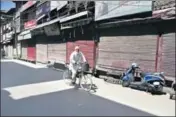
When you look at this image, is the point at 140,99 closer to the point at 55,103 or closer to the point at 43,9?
the point at 55,103

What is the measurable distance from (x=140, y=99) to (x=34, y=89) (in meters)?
4.13

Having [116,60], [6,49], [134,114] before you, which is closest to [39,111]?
[134,114]

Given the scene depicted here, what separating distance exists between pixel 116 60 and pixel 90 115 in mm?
5652

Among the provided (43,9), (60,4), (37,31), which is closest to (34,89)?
(60,4)

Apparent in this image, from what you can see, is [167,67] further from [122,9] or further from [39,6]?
[39,6]

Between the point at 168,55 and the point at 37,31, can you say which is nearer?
the point at 168,55

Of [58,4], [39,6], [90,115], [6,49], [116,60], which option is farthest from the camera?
[6,49]

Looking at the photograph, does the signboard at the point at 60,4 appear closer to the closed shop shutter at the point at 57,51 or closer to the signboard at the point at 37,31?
the closed shop shutter at the point at 57,51

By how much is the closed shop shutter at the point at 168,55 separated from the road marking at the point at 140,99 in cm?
111

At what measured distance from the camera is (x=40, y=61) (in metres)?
23.6

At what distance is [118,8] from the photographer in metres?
11.0

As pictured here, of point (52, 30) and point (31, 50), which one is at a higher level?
point (52, 30)

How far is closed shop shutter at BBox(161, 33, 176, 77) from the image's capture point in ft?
28.0

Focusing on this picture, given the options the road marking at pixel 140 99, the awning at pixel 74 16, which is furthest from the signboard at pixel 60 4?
the road marking at pixel 140 99
